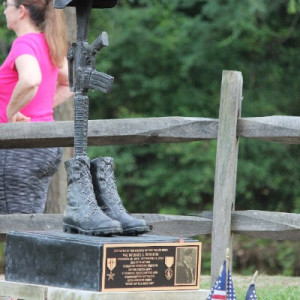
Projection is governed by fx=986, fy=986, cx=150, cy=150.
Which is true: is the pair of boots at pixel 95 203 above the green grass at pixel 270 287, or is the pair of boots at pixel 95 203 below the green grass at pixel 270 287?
above

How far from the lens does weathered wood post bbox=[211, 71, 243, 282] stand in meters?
5.02

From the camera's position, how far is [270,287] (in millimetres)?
6023

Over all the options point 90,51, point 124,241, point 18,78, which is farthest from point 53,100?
point 124,241

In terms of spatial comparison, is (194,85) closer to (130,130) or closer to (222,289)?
(130,130)

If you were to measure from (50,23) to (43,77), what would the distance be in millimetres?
286

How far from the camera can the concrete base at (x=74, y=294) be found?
339cm

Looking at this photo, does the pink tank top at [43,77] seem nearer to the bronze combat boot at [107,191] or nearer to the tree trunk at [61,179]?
the bronze combat boot at [107,191]

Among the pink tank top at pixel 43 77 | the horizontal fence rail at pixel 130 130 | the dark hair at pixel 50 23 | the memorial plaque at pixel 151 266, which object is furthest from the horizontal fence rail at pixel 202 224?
the memorial plaque at pixel 151 266

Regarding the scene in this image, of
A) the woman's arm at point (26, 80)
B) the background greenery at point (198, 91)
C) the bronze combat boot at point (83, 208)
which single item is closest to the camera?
the bronze combat boot at point (83, 208)

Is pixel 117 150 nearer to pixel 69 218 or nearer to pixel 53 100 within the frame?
pixel 53 100

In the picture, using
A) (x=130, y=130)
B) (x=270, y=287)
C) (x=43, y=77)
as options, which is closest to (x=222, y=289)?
(x=130, y=130)

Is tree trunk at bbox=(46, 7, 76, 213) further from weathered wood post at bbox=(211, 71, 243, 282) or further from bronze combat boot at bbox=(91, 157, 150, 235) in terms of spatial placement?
bronze combat boot at bbox=(91, 157, 150, 235)

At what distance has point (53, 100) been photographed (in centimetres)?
558

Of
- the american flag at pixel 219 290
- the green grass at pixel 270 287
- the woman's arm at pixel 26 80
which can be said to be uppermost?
the woman's arm at pixel 26 80
